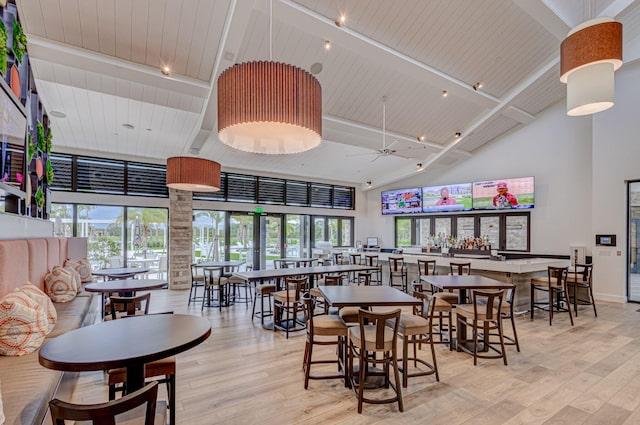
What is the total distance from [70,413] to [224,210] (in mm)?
8667

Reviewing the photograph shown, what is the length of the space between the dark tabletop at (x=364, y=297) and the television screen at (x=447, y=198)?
692 cm

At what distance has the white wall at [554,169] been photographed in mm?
7836

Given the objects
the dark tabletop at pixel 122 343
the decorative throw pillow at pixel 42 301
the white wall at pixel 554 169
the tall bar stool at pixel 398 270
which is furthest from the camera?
the white wall at pixel 554 169

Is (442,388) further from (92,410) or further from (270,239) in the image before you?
(270,239)

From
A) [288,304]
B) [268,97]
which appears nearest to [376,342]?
[268,97]

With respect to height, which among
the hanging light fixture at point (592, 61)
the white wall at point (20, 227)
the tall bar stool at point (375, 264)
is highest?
the hanging light fixture at point (592, 61)

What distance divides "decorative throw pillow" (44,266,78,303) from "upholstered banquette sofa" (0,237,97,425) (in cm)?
7

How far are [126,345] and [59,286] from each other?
3.21 meters

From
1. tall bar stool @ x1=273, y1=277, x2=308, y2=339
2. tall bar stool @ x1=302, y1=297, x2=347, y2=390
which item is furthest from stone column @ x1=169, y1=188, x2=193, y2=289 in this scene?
tall bar stool @ x1=302, y1=297, x2=347, y2=390

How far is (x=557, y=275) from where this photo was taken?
5520 mm

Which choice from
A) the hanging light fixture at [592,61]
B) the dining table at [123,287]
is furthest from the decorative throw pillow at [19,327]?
the hanging light fixture at [592,61]

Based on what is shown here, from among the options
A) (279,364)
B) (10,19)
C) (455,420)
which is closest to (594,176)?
(455,420)

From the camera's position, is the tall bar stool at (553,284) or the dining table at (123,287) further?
the tall bar stool at (553,284)

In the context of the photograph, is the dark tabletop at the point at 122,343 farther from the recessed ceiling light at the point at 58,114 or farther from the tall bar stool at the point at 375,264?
the tall bar stool at the point at 375,264
